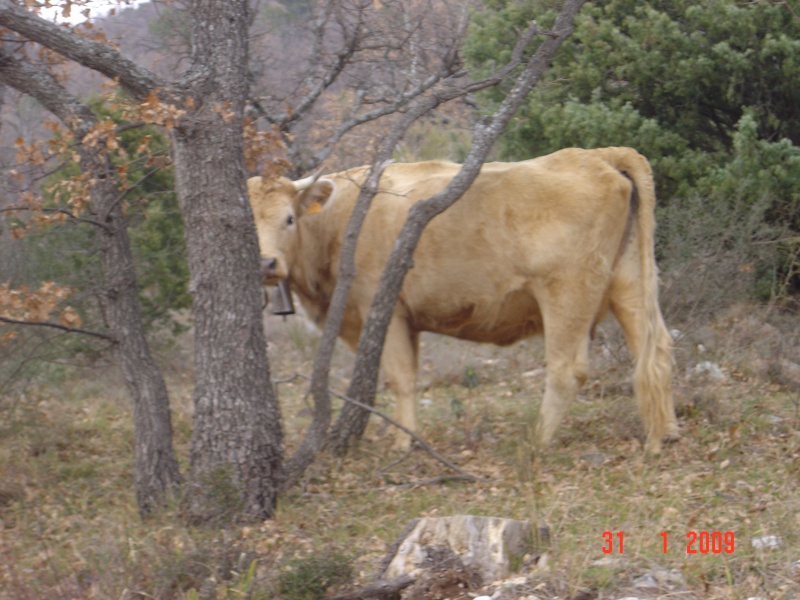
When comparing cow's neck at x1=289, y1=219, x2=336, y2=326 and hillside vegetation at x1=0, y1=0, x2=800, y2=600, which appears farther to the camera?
cow's neck at x1=289, y1=219, x2=336, y2=326

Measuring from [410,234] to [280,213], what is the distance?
1.51 meters

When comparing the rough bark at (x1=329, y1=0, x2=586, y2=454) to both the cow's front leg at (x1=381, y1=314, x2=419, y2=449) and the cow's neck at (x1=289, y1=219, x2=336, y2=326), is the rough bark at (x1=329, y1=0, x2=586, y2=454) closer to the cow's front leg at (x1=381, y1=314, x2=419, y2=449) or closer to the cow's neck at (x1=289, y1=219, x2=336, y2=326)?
the cow's front leg at (x1=381, y1=314, x2=419, y2=449)

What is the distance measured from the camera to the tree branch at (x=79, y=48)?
5379mm

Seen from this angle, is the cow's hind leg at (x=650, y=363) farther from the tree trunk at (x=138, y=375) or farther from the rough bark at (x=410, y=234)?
the tree trunk at (x=138, y=375)

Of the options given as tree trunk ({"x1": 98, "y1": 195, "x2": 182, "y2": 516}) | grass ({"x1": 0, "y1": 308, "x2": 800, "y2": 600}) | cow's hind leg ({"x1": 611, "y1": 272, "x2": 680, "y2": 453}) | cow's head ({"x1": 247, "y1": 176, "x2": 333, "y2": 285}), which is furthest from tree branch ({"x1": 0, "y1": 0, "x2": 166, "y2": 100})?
cow's hind leg ({"x1": 611, "y1": 272, "x2": 680, "y2": 453})

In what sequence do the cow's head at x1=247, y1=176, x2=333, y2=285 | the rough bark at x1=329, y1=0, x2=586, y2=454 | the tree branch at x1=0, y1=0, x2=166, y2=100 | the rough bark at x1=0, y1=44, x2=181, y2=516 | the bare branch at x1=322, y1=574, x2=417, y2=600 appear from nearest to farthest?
the bare branch at x1=322, y1=574, x2=417, y2=600
the tree branch at x1=0, y1=0, x2=166, y2=100
the rough bark at x1=0, y1=44, x2=181, y2=516
the rough bark at x1=329, y1=0, x2=586, y2=454
the cow's head at x1=247, y1=176, x2=333, y2=285

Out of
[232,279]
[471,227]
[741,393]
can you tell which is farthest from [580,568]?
[741,393]

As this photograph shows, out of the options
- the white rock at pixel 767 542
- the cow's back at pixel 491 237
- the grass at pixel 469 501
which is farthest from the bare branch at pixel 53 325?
the white rock at pixel 767 542

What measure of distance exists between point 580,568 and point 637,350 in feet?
10.5

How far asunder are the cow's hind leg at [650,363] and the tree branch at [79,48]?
12.4 ft

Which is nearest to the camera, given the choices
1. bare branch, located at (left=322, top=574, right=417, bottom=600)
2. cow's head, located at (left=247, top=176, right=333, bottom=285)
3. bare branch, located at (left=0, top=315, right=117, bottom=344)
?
bare branch, located at (left=322, top=574, right=417, bottom=600)

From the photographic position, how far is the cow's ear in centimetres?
807

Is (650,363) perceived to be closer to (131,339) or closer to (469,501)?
(469,501)

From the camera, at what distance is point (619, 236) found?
751cm
